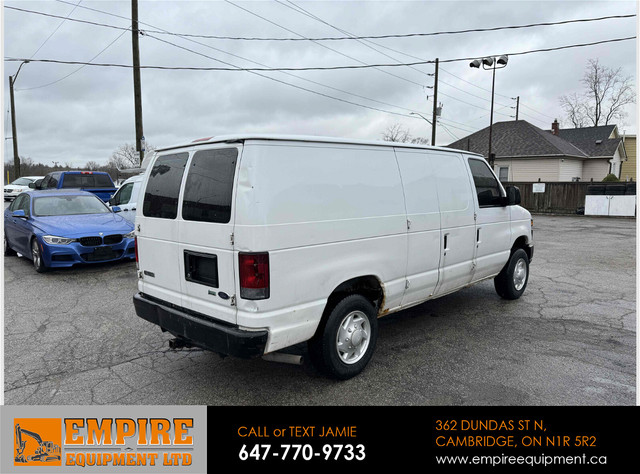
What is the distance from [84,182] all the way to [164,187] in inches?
519

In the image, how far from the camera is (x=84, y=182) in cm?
1525

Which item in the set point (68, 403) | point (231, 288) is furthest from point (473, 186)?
point (68, 403)

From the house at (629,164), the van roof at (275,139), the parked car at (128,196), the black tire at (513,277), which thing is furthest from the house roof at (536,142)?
the van roof at (275,139)

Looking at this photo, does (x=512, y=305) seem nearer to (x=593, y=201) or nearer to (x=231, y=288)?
(x=231, y=288)

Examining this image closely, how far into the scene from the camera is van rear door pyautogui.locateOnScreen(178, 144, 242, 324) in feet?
10.9

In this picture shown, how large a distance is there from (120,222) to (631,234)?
51.8ft

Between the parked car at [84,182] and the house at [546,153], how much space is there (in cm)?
2628

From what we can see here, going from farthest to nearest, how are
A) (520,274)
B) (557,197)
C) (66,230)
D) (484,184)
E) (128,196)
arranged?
(557,197), (128,196), (66,230), (520,274), (484,184)

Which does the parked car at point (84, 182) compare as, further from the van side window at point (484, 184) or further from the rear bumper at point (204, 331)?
the van side window at point (484, 184)


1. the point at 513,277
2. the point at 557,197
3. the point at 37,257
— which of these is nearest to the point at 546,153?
the point at 557,197

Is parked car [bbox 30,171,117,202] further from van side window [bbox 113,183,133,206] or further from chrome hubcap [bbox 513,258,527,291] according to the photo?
chrome hubcap [bbox 513,258,527,291]

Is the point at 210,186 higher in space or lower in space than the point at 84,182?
higher

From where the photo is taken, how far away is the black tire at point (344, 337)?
374 cm

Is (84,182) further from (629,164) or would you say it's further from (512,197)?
(629,164)
